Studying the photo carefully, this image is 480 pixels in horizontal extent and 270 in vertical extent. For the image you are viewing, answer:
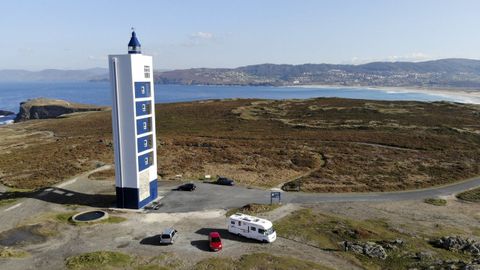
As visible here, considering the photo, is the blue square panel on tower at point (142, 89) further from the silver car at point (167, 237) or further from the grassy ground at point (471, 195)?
the grassy ground at point (471, 195)

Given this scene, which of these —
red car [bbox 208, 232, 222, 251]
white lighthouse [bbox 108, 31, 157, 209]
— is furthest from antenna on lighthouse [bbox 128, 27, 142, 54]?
red car [bbox 208, 232, 222, 251]

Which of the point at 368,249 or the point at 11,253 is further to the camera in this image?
the point at 368,249

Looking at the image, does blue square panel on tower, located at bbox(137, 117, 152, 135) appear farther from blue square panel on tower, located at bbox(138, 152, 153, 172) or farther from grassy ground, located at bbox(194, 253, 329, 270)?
grassy ground, located at bbox(194, 253, 329, 270)

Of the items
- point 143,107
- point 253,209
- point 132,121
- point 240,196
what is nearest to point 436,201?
point 253,209

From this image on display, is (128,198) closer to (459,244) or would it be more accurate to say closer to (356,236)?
(356,236)

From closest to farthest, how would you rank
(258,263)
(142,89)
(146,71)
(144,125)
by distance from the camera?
(258,263), (142,89), (146,71), (144,125)

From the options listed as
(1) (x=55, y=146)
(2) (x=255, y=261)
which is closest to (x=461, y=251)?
(2) (x=255, y=261)

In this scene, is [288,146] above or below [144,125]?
below
